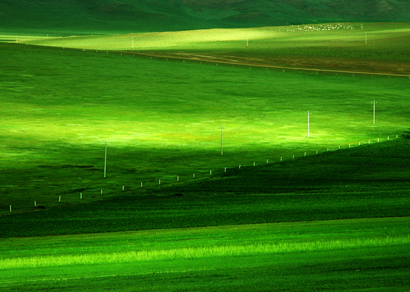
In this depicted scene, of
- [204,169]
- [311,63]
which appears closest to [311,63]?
[311,63]

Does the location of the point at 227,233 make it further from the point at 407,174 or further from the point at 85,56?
the point at 85,56

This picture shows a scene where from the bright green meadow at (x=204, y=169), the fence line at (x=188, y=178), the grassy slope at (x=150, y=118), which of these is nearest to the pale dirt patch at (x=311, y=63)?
the bright green meadow at (x=204, y=169)

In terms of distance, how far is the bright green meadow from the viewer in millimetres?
14406

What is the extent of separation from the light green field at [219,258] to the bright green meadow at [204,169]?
62 millimetres

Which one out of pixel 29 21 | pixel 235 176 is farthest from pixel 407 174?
pixel 29 21

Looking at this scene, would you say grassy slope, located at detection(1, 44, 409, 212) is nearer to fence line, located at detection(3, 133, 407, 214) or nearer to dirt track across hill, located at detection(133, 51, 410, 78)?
fence line, located at detection(3, 133, 407, 214)

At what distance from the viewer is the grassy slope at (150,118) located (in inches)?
1558

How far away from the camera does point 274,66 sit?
297 feet

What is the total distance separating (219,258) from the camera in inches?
606

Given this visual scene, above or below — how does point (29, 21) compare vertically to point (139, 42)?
above

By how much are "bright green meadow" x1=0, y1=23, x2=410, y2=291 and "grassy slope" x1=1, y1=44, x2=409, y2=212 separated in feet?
0.72

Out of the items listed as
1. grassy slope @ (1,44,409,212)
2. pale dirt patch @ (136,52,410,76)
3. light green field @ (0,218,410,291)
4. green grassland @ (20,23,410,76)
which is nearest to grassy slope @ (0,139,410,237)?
light green field @ (0,218,410,291)

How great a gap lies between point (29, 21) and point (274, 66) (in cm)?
10356

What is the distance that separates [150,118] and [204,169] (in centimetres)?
2242
